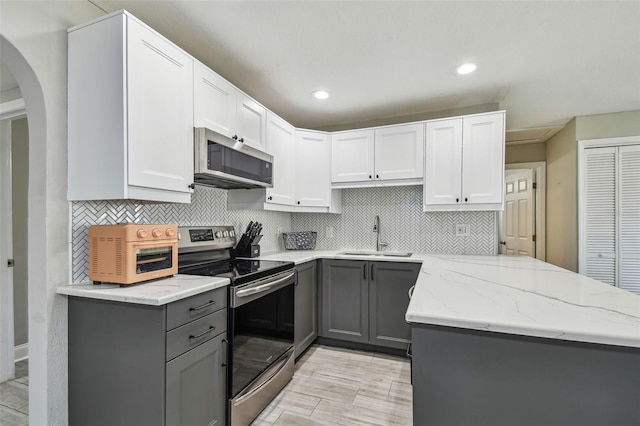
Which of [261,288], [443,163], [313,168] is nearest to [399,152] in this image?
[443,163]

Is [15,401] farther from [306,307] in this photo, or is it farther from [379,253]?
[379,253]

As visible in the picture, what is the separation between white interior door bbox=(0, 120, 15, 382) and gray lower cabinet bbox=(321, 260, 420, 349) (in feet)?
8.60

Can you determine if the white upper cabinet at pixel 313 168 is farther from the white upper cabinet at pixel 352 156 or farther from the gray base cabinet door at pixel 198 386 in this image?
the gray base cabinet door at pixel 198 386

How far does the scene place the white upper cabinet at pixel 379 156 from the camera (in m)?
3.02

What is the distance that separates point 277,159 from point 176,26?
128 cm

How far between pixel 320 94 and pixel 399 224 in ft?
5.39

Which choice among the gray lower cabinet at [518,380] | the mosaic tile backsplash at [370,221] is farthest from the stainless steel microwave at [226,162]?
the gray lower cabinet at [518,380]

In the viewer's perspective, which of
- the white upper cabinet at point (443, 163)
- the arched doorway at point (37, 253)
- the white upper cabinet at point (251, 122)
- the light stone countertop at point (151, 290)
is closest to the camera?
the light stone countertop at point (151, 290)

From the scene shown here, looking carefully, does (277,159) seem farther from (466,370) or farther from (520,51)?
(466,370)

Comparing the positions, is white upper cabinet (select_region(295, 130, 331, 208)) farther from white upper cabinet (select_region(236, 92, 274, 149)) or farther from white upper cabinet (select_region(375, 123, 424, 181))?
white upper cabinet (select_region(236, 92, 274, 149))

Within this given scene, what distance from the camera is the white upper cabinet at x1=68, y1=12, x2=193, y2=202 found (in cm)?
143

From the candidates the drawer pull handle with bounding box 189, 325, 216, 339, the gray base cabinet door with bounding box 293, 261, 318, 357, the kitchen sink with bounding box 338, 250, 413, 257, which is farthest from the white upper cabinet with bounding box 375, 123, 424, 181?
the drawer pull handle with bounding box 189, 325, 216, 339

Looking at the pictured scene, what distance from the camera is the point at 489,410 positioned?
974mm

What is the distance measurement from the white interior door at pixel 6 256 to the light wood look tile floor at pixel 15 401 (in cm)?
10
